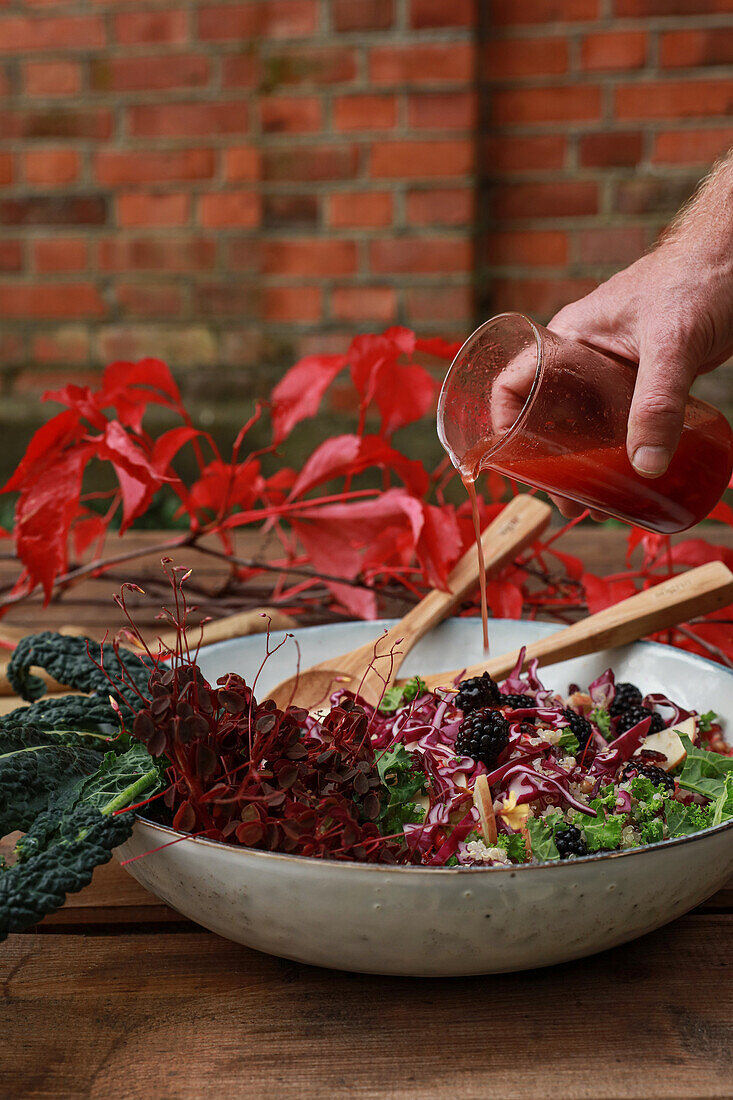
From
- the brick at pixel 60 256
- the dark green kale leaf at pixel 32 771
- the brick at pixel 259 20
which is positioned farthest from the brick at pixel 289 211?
the dark green kale leaf at pixel 32 771

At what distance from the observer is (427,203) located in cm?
236

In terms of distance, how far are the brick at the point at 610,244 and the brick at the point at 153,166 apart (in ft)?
3.21

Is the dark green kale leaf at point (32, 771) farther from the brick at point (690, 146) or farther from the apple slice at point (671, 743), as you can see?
the brick at point (690, 146)

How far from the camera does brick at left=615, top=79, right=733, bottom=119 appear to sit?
2.32m

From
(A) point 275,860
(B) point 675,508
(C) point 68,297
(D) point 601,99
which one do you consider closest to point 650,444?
(B) point 675,508

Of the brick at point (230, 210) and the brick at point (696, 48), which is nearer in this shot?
the brick at point (696, 48)

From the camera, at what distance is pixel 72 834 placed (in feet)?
2.02

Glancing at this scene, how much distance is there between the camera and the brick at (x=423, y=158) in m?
2.32

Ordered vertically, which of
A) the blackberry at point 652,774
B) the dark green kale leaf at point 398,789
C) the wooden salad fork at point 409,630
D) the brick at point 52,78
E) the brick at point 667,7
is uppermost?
the brick at point 667,7

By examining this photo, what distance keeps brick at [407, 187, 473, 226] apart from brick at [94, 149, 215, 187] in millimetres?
599

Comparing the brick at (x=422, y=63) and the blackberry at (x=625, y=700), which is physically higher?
the brick at (x=422, y=63)

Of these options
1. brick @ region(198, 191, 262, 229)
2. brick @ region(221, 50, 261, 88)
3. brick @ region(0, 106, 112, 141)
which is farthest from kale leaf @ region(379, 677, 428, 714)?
brick @ region(0, 106, 112, 141)

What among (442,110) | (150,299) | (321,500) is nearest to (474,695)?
(321,500)

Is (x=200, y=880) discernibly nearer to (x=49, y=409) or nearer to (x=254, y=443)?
(x=254, y=443)
